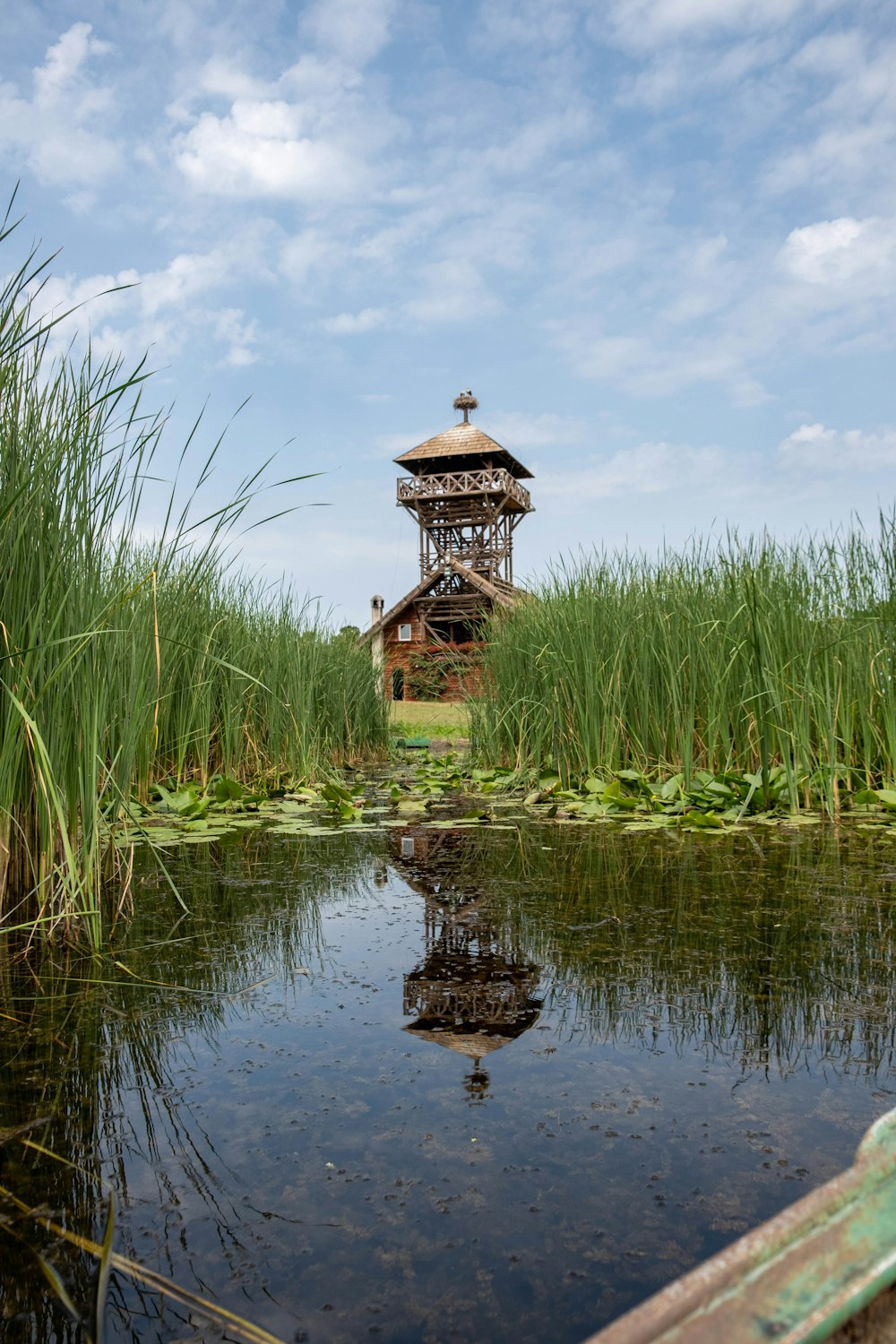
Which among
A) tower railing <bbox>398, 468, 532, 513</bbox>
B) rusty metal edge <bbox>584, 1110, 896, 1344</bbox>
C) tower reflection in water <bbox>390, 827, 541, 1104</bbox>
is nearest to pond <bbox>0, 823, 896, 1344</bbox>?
tower reflection in water <bbox>390, 827, 541, 1104</bbox>

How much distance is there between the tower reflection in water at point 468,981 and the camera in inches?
71.1

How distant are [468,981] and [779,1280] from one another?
1491mm

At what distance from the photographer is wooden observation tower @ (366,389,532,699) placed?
2416 centimetres

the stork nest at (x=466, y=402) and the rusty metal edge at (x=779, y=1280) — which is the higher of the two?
the stork nest at (x=466, y=402)

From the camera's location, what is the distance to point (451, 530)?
25.3m

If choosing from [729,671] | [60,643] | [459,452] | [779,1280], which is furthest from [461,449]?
[779,1280]

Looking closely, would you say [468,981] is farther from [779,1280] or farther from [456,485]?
[456,485]

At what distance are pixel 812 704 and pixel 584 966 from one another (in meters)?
3.04

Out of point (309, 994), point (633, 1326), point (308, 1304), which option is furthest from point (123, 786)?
point (633, 1326)

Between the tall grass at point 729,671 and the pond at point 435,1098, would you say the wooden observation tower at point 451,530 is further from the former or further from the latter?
the pond at point 435,1098

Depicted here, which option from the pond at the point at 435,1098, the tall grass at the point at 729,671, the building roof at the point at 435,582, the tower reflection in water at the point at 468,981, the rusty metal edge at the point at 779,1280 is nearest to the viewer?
the rusty metal edge at the point at 779,1280

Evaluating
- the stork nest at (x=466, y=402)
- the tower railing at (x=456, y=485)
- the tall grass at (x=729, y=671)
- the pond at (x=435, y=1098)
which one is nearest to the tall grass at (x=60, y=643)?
the pond at (x=435, y=1098)

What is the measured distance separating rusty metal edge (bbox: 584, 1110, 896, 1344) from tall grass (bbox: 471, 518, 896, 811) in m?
3.95

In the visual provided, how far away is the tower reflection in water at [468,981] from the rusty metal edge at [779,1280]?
33.6 inches
